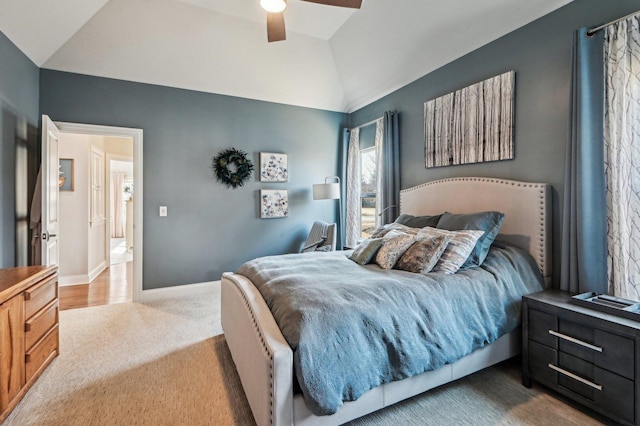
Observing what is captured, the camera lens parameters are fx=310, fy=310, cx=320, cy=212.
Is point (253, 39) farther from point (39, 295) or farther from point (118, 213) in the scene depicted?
point (118, 213)

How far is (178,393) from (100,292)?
3.07m

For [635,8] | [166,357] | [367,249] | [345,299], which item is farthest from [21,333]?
[635,8]

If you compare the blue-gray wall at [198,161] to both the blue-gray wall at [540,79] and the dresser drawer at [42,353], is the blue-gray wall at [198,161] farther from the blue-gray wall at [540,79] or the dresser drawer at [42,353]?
the blue-gray wall at [540,79]

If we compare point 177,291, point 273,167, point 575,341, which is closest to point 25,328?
point 177,291

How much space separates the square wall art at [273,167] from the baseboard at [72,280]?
309cm

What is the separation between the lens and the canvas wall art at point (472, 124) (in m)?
2.74

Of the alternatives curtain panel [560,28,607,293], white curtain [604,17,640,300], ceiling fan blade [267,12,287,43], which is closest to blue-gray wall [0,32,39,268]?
ceiling fan blade [267,12,287,43]

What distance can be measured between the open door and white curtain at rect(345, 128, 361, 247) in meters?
3.66

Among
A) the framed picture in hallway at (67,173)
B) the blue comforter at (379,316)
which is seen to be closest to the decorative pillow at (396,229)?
the blue comforter at (379,316)

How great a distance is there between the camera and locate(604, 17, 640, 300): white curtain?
197 centimetres

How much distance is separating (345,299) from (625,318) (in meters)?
1.50

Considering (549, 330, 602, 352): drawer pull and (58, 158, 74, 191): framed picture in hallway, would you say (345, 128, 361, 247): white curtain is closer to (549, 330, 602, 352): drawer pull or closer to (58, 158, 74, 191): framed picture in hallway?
(549, 330, 602, 352): drawer pull

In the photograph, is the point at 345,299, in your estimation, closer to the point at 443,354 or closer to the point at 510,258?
the point at 443,354

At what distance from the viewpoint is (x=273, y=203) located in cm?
460
